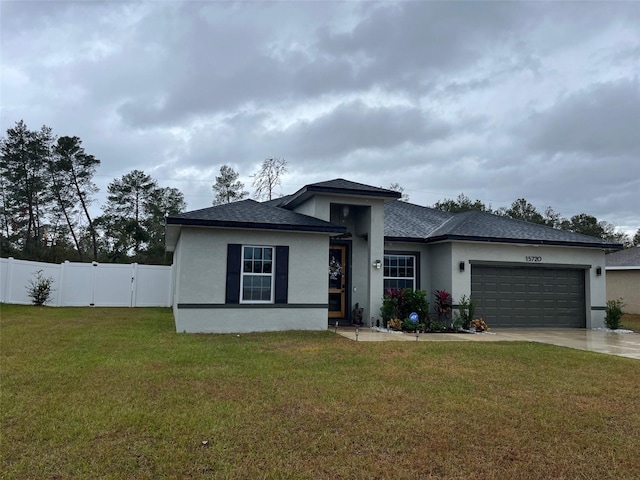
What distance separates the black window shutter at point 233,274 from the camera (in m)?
11.4

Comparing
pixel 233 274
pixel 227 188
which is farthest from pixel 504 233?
pixel 227 188

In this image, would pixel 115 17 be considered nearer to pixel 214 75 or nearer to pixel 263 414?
pixel 214 75

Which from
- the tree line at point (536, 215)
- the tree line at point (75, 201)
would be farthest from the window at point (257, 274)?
the tree line at point (536, 215)

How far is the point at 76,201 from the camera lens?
30.1 m

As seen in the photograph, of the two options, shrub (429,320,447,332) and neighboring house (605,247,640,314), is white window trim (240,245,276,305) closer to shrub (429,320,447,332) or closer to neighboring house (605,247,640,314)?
shrub (429,320,447,332)

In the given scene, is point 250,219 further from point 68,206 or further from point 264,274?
point 68,206

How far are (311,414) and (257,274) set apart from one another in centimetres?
721

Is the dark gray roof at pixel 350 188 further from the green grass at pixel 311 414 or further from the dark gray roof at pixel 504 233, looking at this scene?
the green grass at pixel 311 414

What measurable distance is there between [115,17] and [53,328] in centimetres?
787

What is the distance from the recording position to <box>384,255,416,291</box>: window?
47.7 ft

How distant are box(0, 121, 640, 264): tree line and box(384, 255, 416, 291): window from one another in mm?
19487

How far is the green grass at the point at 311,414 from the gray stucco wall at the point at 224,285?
8.06 ft

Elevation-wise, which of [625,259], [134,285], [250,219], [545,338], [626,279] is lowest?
[545,338]

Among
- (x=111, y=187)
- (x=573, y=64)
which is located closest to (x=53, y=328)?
(x=573, y=64)
